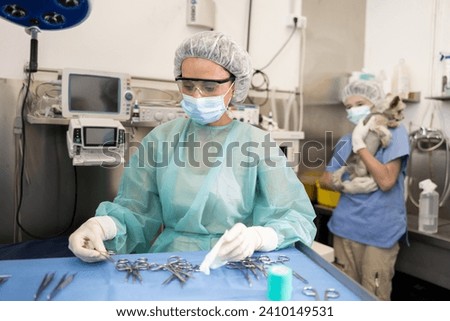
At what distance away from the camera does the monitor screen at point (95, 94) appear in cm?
161

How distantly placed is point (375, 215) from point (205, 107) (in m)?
1.08

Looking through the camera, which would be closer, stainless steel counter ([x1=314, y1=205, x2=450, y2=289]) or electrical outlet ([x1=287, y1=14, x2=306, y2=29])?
stainless steel counter ([x1=314, y1=205, x2=450, y2=289])

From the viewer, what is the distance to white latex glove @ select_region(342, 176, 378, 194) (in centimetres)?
176

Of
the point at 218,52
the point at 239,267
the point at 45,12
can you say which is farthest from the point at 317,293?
the point at 45,12

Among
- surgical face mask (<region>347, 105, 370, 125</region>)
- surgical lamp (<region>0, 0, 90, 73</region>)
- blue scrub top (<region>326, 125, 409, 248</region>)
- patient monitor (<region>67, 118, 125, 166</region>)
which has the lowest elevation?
blue scrub top (<region>326, 125, 409, 248</region>)

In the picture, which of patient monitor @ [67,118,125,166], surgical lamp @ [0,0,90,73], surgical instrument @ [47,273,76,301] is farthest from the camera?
patient monitor @ [67,118,125,166]

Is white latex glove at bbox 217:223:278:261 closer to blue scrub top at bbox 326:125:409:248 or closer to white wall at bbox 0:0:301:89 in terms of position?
blue scrub top at bbox 326:125:409:248

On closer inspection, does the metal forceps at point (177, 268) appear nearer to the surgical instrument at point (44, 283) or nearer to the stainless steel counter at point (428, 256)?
the surgical instrument at point (44, 283)

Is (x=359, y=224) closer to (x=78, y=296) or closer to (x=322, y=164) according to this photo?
(x=322, y=164)

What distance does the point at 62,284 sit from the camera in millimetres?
715

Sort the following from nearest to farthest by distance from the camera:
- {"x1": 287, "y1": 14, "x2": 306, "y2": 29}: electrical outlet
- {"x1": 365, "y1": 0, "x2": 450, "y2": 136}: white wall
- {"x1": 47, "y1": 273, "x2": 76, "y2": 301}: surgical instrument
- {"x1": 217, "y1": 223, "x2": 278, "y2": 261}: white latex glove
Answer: {"x1": 47, "y1": 273, "x2": 76, "y2": 301}: surgical instrument → {"x1": 217, "y1": 223, "x2": 278, "y2": 261}: white latex glove → {"x1": 365, "y1": 0, "x2": 450, "y2": 136}: white wall → {"x1": 287, "y1": 14, "x2": 306, "y2": 29}: electrical outlet

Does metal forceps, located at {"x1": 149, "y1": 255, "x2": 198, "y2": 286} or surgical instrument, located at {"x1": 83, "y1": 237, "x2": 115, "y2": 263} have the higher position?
surgical instrument, located at {"x1": 83, "y1": 237, "x2": 115, "y2": 263}

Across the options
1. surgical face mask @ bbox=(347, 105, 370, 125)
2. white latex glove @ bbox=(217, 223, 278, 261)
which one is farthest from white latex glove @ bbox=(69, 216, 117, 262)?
surgical face mask @ bbox=(347, 105, 370, 125)

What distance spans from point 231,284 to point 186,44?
739 millimetres
